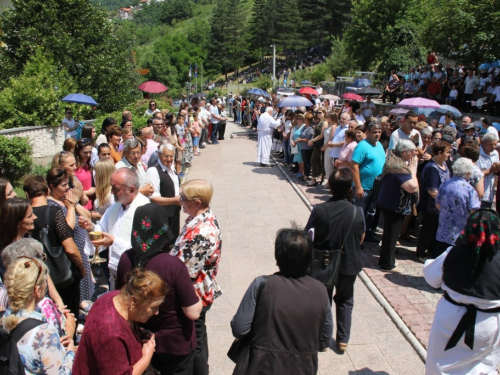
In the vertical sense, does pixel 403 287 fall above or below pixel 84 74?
below

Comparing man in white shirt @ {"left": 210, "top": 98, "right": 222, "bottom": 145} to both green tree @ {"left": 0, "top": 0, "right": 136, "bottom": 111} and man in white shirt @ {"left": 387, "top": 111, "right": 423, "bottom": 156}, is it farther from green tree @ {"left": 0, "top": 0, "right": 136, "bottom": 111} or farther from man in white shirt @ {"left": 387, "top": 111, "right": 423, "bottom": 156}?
man in white shirt @ {"left": 387, "top": 111, "right": 423, "bottom": 156}

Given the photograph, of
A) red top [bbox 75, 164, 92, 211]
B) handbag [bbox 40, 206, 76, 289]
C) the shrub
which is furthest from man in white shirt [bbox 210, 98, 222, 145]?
handbag [bbox 40, 206, 76, 289]

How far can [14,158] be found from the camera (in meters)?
11.6

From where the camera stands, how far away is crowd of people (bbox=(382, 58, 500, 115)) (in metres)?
15.6

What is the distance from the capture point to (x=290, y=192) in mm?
11078

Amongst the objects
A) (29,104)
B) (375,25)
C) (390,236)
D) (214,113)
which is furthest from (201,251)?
(375,25)

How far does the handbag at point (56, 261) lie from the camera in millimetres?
4055

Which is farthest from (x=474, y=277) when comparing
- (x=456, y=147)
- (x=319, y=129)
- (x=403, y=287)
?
(x=319, y=129)

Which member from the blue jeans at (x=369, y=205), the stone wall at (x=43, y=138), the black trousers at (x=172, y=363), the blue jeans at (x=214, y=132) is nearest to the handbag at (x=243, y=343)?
the black trousers at (x=172, y=363)

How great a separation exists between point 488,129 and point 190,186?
8.06 metres

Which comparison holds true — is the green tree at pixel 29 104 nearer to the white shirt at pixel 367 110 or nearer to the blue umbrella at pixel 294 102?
the blue umbrella at pixel 294 102

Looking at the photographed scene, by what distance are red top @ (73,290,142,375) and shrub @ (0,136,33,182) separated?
34.4ft

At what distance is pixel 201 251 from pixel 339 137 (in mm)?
7093

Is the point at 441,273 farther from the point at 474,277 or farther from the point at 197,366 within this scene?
the point at 197,366
